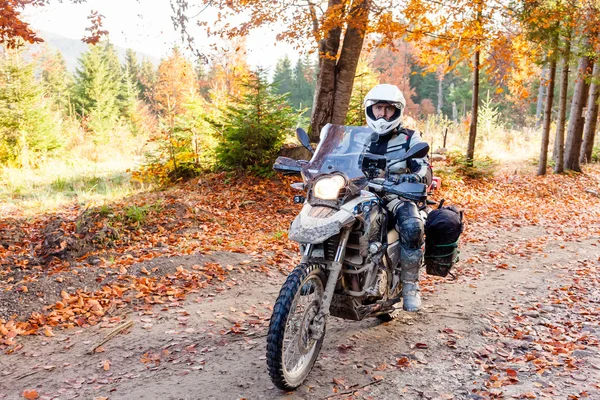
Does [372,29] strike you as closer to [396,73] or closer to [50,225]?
[50,225]

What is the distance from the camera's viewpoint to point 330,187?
3.86 m

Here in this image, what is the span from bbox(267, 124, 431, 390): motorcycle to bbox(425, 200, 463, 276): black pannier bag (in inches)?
18.0

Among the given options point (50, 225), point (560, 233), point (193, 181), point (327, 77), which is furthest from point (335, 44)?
point (50, 225)

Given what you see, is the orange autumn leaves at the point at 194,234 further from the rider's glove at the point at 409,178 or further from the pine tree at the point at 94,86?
the pine tree at the point at 94,86

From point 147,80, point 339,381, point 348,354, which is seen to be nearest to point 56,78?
point 147,80

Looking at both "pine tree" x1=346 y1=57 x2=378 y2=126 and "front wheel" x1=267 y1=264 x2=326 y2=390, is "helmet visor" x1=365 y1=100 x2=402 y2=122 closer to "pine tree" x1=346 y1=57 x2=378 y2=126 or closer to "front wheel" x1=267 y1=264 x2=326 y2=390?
"front wheel" x1=267 y1=264 x2=326 y2=390

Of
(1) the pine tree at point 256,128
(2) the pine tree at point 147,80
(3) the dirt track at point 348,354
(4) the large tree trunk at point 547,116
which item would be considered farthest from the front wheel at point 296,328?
(2) the pine tree at point 147,80

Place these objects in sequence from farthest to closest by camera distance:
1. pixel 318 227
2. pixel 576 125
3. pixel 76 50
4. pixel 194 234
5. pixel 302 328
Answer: pixel 76 50
pixel 576 125
pixel 194 234
pixel 302 328
pixel 318 227

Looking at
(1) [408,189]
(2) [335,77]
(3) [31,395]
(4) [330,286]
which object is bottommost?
(3) [31,395]

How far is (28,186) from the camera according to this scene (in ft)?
44.5

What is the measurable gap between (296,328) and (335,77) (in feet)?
30.7

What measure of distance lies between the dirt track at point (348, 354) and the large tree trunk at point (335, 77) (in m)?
6.59

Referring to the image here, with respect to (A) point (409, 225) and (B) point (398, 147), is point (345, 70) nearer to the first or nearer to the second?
(B) point (398, 147)

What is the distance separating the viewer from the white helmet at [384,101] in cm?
452
